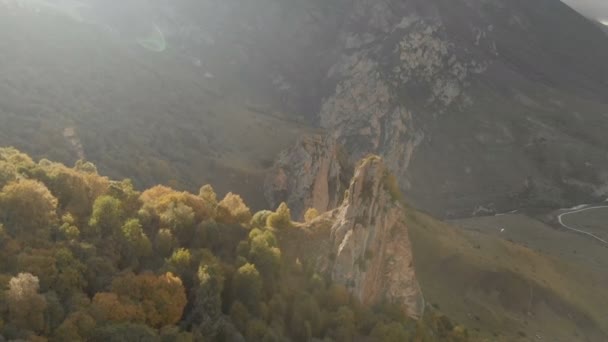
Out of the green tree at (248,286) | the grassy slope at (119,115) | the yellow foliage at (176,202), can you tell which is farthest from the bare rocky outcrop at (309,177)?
the green tree at (248,286)

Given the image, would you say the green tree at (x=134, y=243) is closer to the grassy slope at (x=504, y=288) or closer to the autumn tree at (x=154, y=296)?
the autumn tree at (x=154, y=296)

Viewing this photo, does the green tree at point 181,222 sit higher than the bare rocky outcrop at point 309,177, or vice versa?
the bare rocky outcrop at point 309,177

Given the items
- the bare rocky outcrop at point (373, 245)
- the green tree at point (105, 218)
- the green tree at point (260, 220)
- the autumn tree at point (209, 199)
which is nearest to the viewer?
the green tree at point (105, 218)

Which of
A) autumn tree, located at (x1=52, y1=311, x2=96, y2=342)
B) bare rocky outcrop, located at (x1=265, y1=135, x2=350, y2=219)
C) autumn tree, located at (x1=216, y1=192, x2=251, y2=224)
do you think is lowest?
autumn tree, located at (x1=52, y1=311, x2=96, y2=342)

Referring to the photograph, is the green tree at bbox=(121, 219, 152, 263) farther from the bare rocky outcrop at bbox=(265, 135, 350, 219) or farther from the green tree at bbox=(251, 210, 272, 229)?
the bare rocky outcrop at bbox=(265, 135, 350, 219)

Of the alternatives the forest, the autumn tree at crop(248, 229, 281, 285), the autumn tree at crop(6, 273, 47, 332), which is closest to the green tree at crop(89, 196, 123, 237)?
the forest

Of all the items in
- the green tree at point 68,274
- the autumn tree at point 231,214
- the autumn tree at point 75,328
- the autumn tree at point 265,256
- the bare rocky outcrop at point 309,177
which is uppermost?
the bare rocky outcrop at point 309,177

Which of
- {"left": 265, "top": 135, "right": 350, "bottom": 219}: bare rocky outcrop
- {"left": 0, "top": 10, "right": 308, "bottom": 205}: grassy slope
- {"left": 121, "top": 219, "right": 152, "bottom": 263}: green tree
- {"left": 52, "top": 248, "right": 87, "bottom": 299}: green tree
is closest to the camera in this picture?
{"left": 52, "top": 248, "right": 87, "bottom": 299}: green tree

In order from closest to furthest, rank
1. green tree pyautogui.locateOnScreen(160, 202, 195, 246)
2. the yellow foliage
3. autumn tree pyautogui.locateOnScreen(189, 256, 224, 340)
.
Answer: autumn tree pyautogui.locateOnScreen(189, 256, 224, 340)
green tree pyautogui.locateOnScreen(160, 202, 195, 246)
the yellow foliage
